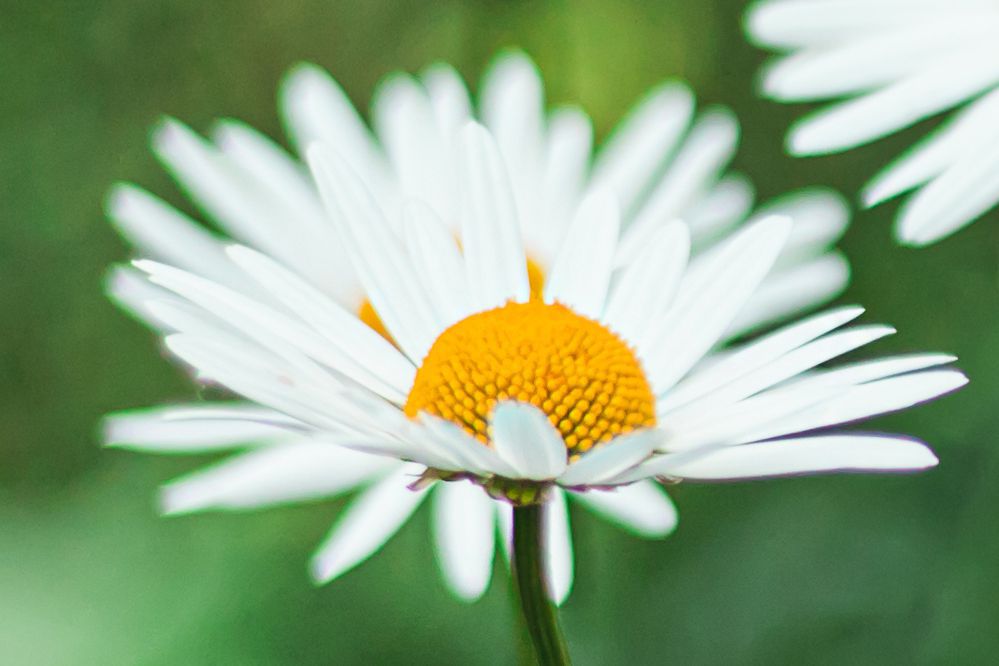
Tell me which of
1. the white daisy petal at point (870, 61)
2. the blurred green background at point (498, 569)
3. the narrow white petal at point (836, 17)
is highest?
the narrow white petal at point (836, 17)

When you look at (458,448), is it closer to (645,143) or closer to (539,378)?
(539,378)

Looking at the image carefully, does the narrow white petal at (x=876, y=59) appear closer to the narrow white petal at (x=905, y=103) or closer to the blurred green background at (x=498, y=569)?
the narrow white petal at (x=905, y=103)

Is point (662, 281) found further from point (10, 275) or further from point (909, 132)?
point (10, 275)

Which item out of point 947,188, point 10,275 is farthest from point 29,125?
point 947,188

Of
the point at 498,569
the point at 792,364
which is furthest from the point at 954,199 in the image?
the point at 498,569

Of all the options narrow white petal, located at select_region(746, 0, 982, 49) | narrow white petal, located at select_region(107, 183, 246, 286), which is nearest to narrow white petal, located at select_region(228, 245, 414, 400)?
narrow white petal, located at select_region(746, 0, 982, 49)

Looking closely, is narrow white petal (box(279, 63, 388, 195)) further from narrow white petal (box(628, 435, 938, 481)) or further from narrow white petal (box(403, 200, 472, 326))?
narrow white petal (box(628, 435, 938, 481))

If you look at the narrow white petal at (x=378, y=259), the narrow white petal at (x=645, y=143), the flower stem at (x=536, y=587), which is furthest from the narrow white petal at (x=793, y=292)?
the flower stem at (x=536, y=587)
